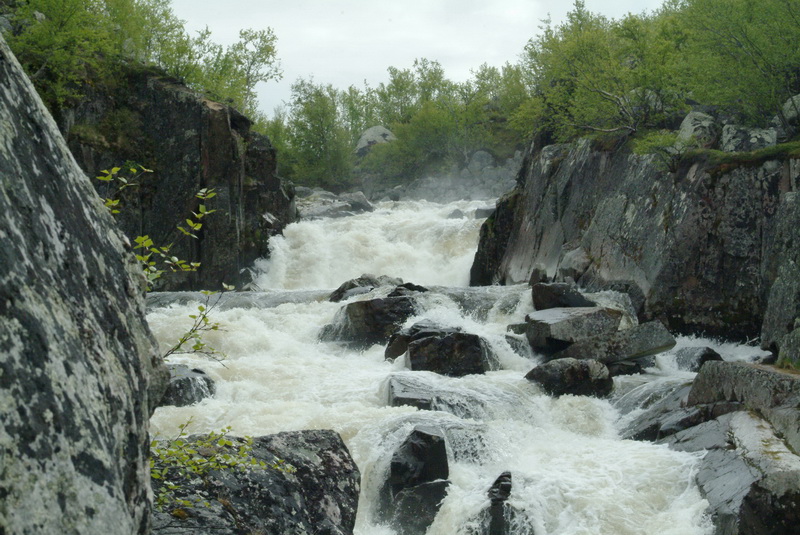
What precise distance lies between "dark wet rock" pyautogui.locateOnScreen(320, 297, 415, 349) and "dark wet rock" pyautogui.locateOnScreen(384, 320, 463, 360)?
4.77 ft

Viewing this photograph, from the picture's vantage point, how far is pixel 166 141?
101 ft

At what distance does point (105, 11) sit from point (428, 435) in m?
36.8

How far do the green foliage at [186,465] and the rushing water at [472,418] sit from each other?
30 cm

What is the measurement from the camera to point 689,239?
17375 mm

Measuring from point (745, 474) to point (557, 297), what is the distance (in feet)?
33.6

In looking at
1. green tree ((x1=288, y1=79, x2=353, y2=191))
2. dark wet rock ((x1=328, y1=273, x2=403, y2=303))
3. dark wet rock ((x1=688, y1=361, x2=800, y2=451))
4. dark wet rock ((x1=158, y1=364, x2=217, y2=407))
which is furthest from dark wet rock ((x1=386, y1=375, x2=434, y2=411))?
green tree ((x1=288, y1=79, x2=353, y2=191))

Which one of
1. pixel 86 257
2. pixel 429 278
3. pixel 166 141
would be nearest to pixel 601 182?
pixel 429 278

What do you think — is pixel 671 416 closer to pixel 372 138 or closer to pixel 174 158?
pixel 174 158

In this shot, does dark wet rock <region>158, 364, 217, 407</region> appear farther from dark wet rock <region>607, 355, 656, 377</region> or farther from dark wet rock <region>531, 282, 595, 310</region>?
dark wet rock <region>531, 282, 595, 310</region>

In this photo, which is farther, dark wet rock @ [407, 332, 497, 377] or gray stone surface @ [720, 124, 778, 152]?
gray stone surface @ [720, 124, 778, 152]

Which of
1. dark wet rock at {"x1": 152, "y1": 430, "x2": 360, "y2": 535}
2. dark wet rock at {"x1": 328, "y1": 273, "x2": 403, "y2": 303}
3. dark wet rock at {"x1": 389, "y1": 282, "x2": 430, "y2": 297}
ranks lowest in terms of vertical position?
dark wet rock at {"x1": 328, "y1": 273, "x2": 403, "y2": 303}

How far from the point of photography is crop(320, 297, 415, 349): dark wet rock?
1814cm

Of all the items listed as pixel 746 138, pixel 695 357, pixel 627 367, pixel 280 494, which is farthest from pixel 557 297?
pixel 280 494

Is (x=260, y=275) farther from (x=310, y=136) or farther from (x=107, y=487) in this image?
(x=310, y=136)
